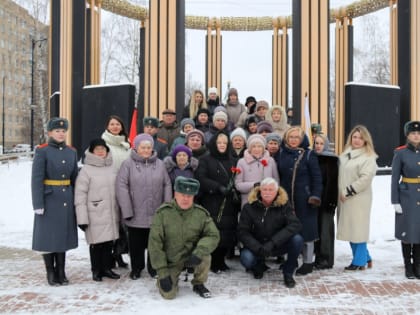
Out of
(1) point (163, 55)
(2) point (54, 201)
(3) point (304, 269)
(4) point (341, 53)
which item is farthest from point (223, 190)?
(4) point (341, 53)

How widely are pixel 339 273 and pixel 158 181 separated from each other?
2.46 m

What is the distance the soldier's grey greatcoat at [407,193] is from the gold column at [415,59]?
8956mm

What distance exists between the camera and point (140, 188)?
5.63 metres

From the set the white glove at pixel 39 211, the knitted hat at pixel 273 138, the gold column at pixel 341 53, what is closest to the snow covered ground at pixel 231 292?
the white glove at pixel 39 211

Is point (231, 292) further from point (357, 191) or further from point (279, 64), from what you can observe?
point (279, 64)

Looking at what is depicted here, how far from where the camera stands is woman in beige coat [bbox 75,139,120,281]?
18.1 feet

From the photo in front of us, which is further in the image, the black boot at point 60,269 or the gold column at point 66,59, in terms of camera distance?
the gold column at point 66,59

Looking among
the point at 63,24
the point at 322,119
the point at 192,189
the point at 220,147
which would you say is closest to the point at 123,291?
the point at 192,189

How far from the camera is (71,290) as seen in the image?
5.30 meters

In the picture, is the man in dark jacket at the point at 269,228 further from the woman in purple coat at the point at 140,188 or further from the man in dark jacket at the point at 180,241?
the woman in purple coat at the point at 140,188

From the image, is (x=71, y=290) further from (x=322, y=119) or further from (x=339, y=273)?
(x=322, y=119)

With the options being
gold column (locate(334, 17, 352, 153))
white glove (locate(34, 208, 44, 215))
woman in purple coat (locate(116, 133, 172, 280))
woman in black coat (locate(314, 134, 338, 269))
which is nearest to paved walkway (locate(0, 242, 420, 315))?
woman in black coat (locate(314, 134, 338, 269))

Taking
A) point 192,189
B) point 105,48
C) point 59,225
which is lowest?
point 59,225

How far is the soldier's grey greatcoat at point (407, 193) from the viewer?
19.1ft
